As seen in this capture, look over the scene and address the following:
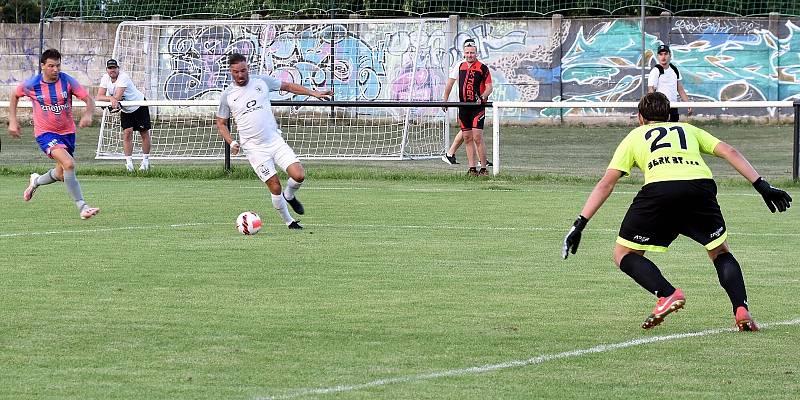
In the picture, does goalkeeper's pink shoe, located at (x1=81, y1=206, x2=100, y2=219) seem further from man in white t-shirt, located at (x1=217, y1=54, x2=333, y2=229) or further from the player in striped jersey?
man in white t-shirt, located at (x1=217, y1=54, x2=333, y2=229)

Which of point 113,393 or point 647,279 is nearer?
point 113,393

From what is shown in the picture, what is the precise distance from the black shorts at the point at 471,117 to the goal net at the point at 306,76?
200 inches

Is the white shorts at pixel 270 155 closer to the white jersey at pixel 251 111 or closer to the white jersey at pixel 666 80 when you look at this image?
the white jersey at pixel 251 111

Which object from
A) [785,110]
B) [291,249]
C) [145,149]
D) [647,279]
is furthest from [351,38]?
[647,279]

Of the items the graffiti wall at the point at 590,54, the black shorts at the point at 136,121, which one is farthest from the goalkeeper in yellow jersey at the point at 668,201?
the graffiti wall at the point at 590,54

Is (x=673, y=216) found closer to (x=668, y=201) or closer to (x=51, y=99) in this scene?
(x=668, y=201)

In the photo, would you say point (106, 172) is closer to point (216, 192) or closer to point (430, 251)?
point (216, 192)

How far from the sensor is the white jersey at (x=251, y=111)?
47.3 ft

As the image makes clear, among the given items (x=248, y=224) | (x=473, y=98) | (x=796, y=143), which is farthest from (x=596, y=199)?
(x=473, y=98)

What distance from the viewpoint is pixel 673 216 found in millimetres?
8281

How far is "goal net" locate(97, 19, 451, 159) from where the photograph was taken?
27.4 m

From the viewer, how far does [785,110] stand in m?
34.3

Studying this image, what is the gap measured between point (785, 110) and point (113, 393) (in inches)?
1189

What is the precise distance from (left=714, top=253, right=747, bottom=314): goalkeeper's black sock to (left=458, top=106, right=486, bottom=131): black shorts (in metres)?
12.5
